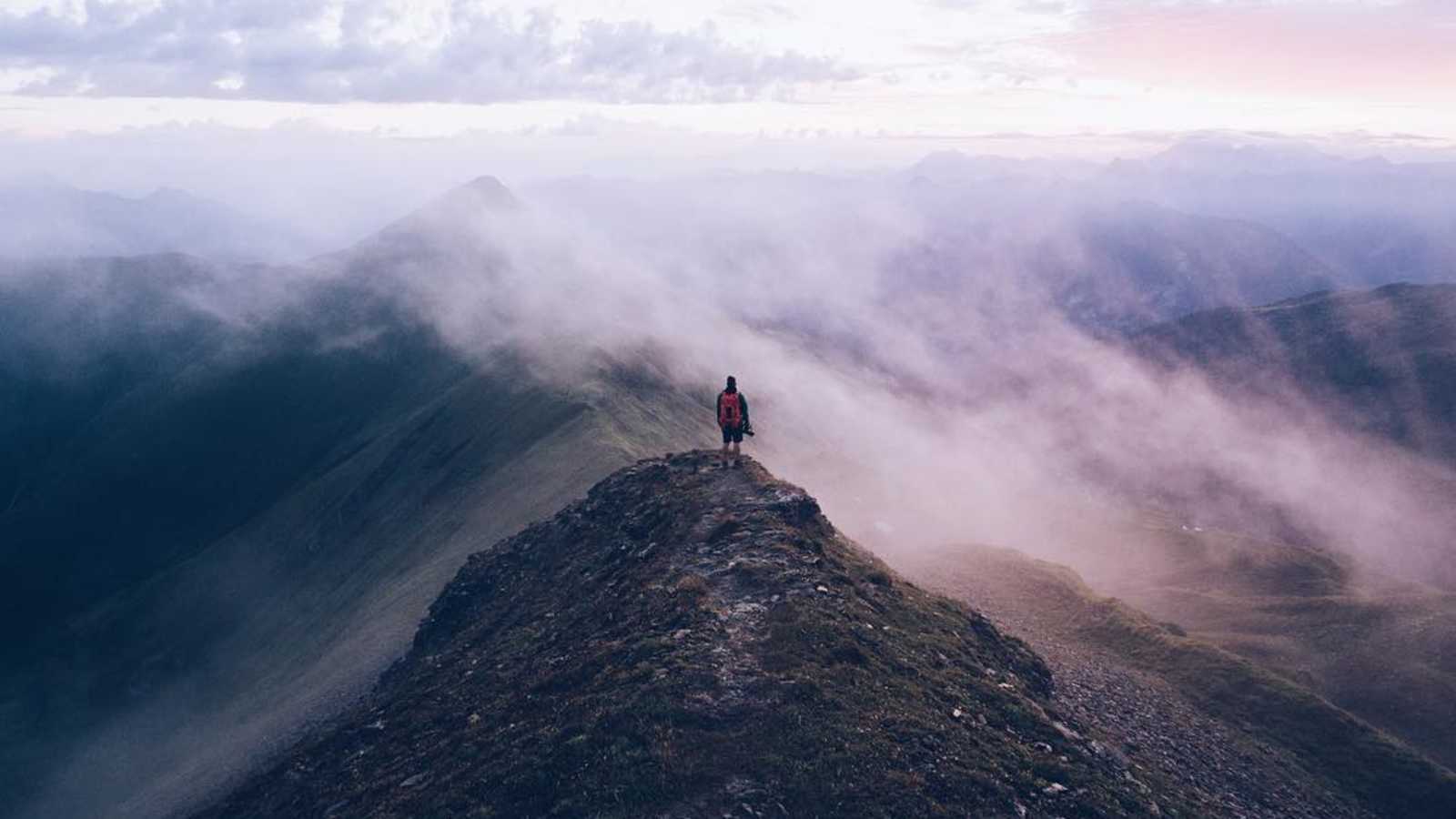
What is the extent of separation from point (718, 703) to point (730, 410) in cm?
2327

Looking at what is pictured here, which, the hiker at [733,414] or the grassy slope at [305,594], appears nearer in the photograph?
the hiker at [733,414]

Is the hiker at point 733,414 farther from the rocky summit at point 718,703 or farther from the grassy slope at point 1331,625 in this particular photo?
the grassy slope at point 1331,625

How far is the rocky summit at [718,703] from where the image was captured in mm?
29531

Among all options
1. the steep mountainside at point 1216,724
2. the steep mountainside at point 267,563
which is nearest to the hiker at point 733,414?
the steep mountainside at point 1216,724

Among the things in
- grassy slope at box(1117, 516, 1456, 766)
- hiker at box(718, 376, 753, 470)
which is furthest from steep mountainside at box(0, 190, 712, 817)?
grassy slope at box(1117, 516, 1456, 766)

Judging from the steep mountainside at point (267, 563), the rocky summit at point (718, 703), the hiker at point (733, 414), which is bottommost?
the steep mountainside at point (267, 563)

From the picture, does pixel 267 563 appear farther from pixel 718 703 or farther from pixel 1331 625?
pixel 1331 625

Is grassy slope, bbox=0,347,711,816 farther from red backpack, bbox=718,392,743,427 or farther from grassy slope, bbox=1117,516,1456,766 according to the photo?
grassy slope, bbox=1117,516,1456,766

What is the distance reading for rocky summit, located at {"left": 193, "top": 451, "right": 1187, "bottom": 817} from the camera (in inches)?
1163

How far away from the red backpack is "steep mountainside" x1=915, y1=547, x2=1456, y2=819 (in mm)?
23186

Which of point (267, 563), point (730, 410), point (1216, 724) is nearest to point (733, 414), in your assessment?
point (730, 410)

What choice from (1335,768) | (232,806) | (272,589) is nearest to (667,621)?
(232,806)

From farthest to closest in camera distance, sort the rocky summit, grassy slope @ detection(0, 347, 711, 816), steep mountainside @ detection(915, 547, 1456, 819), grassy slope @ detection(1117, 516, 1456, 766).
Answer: grassy slope @ detection(0, 347, 711, 816)
grassy slope @ detection(1117, 516, 1456, 766)
steep mountainside @ detection(915, 547, 1456, 819)
the rocky summit

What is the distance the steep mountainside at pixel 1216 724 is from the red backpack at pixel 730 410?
2319 centimetres
